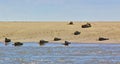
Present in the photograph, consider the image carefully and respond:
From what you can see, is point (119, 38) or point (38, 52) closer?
point (38, 52)

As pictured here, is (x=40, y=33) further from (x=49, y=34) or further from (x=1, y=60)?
(x=1, y=60)

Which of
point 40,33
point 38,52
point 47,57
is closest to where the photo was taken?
point 47,57

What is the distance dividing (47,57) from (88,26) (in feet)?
91.7

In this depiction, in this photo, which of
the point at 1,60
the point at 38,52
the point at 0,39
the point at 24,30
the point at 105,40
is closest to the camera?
the point at 1,60

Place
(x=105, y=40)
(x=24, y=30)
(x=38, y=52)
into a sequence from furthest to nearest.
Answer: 1. (x=24, y=30)
2. (x=105, y=40)
3. (x=38, y=52)

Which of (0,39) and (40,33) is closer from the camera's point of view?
(0,39)

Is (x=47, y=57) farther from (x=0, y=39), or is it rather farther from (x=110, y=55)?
(x=0, y=39)

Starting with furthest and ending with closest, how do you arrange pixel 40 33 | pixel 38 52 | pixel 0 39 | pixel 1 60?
pixel 40 33 < pixel 0 39 < pixel 38 52 < pixel 1 60

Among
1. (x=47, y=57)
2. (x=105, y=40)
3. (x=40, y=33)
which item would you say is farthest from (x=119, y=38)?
(x=47, y=57)

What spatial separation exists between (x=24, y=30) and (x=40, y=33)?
15.4 feet

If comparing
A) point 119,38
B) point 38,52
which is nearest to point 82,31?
point 119,38

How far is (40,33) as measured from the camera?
2293 inches

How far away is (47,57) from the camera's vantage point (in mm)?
32406

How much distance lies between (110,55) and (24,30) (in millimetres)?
29862
